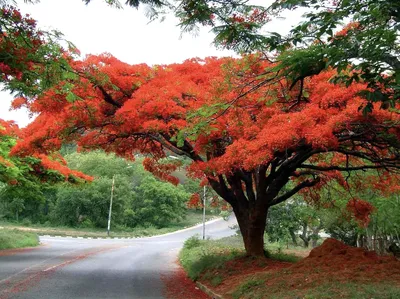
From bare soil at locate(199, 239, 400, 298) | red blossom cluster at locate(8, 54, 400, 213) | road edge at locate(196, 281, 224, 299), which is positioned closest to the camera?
bare soil at locate(199, 239, 400, 298)

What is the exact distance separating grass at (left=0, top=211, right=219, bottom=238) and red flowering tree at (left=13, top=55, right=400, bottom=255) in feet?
94.0

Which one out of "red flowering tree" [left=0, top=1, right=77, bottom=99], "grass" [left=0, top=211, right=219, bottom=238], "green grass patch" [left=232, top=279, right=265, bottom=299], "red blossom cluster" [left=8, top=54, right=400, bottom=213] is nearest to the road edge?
"green grass patch" [left=232, top=279, right=265, bottom=299]

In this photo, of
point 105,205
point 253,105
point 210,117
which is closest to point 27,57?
point 210,117

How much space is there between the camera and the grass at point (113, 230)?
134ft

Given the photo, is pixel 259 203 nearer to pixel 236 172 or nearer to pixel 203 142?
pixel 236 172

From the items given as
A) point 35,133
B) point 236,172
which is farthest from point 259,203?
point 35,133

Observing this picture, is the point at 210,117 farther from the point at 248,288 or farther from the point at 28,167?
the point at 28,167

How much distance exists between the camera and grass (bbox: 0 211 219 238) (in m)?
40.8

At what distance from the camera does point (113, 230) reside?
50.4 m

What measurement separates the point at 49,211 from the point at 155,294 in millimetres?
49152

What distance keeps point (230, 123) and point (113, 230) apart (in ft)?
140

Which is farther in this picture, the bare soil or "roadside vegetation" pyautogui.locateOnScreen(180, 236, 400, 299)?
the bare soil

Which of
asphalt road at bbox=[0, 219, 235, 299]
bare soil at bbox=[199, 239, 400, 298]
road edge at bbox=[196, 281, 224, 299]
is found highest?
bare soil at bbox=[199, 239, 400, 298]

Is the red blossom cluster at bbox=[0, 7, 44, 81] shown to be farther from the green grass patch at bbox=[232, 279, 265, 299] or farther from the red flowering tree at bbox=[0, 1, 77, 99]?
the green grass patch at bbox=[232, 279, 265, 299]
